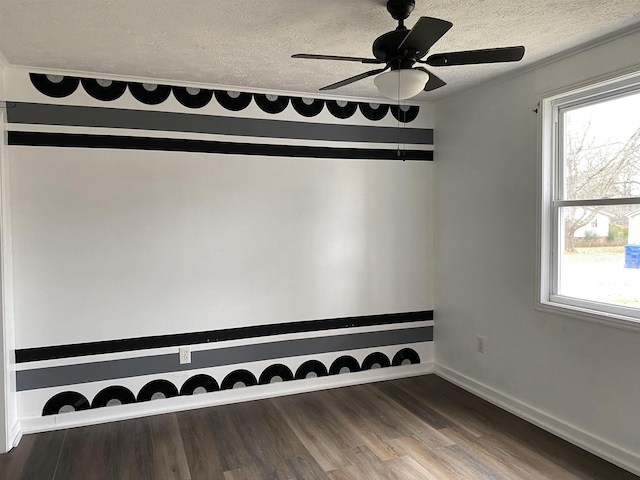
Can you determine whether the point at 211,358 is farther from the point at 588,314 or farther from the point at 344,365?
the point at 588,314

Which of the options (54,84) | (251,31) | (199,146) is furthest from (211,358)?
(251,31)

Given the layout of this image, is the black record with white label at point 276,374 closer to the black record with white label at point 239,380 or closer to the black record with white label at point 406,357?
the black record with white label at point 239,380

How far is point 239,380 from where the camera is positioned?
3557 mm

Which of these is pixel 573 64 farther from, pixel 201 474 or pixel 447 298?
pixel 201 474

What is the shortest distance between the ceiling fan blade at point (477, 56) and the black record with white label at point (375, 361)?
259 cm

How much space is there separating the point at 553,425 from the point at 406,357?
1329 millimetres

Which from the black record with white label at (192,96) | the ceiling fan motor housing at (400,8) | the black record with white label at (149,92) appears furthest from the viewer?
the black record with white label at (192,96)

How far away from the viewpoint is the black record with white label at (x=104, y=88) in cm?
314

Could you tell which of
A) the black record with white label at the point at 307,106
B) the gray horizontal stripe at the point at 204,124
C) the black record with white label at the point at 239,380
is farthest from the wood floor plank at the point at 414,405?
the black record with white label at the point at 307,106

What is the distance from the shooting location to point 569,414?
2885 millimetres

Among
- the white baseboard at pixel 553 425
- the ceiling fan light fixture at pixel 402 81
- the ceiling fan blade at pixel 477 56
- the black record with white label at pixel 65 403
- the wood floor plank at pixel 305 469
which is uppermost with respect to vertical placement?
the ceiling fan blade at pixel 477 56

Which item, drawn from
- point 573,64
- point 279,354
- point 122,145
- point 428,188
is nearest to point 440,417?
point 279,354

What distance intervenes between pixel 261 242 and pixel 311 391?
1.24 meters

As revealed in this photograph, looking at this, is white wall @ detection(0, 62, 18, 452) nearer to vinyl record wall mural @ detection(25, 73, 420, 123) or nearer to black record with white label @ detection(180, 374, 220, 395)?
vinyl record wall mural @ detection(25, 73, 420, 123)
